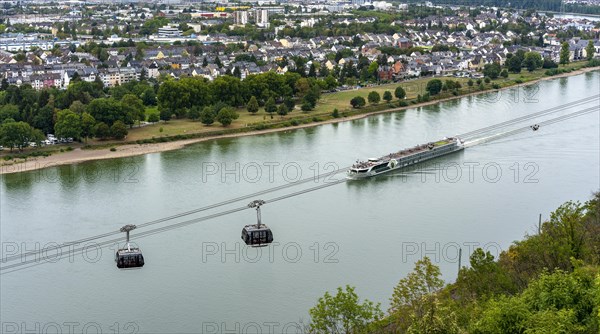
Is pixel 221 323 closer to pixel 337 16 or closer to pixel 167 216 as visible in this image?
pixel 167 216

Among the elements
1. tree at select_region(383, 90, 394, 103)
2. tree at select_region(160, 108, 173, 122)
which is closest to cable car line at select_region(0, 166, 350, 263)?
tree at select_region(160, 108, 173, 122)

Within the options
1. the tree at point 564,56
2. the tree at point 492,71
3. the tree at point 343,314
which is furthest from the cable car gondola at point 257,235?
the tree at point 564,56

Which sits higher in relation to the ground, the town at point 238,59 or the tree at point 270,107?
the town at point 238,59

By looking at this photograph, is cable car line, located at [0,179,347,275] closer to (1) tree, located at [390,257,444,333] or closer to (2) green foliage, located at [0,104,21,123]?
(1) tree, located at [390,257,444,333]

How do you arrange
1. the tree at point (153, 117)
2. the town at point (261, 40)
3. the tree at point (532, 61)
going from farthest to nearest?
the tree at point (532, 61) → the town at point (261, 40) → the tree at point (153, 117)

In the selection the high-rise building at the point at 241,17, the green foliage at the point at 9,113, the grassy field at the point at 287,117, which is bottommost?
the grassy field at the point at 287,117

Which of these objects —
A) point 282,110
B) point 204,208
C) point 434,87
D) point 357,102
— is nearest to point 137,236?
point 204,208

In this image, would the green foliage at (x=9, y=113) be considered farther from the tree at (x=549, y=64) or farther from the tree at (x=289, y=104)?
the tree at (x=549, y=64)

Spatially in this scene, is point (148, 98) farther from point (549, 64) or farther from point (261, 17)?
point (261, 17)
